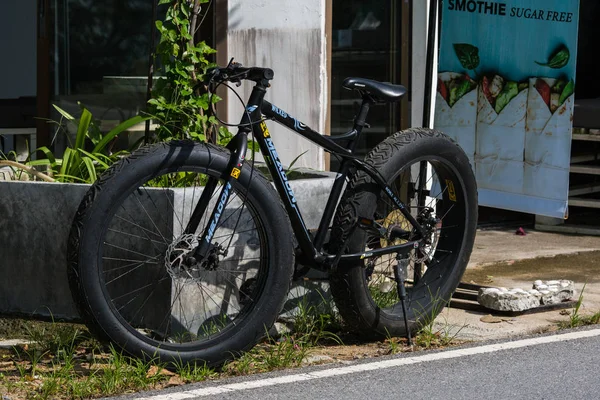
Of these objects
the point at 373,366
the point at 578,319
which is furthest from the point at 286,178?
the point at 578,319

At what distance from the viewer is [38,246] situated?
6.38 metres

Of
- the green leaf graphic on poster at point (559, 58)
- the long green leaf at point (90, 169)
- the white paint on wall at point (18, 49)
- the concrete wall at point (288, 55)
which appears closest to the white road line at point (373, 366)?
the long green leaf at point (90, 169)

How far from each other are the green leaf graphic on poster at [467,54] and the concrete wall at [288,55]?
1.16m

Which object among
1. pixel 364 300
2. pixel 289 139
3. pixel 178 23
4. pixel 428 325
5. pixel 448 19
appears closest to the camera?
pixel 364 300

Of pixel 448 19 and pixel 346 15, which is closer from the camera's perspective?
pixel 448 19

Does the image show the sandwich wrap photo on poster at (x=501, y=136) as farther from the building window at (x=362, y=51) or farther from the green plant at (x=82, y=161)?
the green plant at (x=82, y=161)

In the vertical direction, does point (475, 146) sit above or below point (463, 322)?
above

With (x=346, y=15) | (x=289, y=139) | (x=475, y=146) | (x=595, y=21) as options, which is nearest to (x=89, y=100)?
(x=289, y=139)

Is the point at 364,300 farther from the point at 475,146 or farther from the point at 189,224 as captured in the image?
the point at 475,146

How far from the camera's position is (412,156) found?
6.43m

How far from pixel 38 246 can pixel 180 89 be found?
1291 mm

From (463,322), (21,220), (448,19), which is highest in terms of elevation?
(448,19)

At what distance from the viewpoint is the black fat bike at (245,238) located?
547cm

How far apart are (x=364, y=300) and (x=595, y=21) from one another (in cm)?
784
